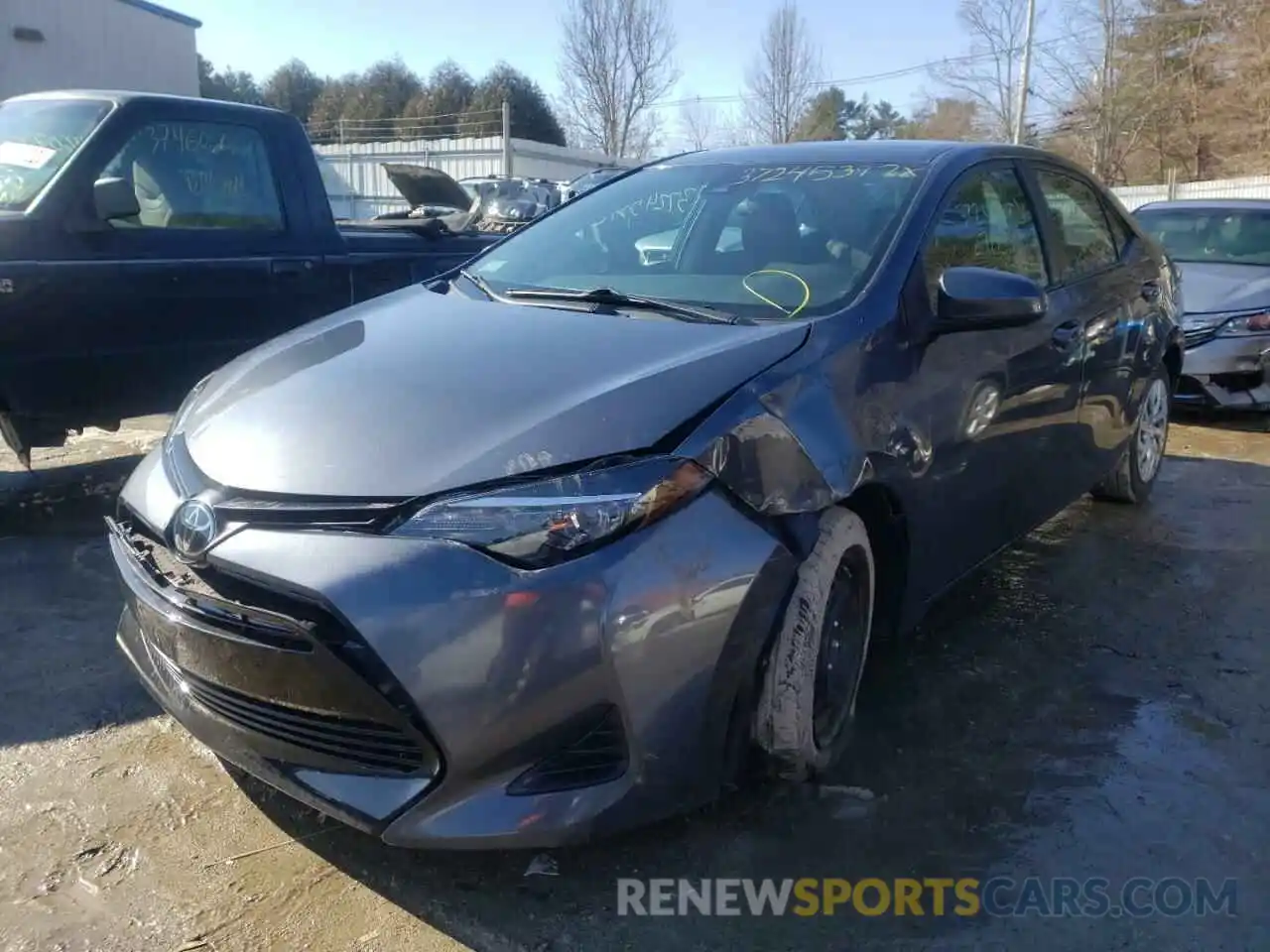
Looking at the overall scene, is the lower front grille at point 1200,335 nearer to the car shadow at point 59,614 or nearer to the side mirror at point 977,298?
the side mirror at point 977,298

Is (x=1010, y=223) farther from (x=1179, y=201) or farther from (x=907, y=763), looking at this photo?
(x=1179, y=201)

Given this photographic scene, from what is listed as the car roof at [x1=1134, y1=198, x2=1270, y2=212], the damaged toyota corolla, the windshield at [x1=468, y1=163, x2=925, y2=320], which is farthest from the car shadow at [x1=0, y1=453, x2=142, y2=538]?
the car roof at [x1=1134, y1=198, x2=1270, y2=212]

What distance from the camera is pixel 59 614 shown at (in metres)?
3.81

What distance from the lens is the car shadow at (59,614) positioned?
312cm

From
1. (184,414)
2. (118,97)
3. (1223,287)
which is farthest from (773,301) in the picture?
(1223,287)

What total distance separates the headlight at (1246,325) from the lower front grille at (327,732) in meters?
6.94

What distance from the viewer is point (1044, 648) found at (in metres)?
3.72

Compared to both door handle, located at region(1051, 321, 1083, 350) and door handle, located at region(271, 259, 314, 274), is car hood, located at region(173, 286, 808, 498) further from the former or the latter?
door handle, located at region(271, 259, 314, 274)

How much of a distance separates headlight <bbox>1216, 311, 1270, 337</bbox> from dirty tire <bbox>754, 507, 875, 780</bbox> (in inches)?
230

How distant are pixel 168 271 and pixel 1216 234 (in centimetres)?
777

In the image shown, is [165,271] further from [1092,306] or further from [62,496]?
[1092,306]

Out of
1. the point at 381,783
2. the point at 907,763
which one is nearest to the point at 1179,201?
the point at 907,763

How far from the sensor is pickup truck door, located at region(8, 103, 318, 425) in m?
4.35

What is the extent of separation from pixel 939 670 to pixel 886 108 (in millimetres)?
65837
